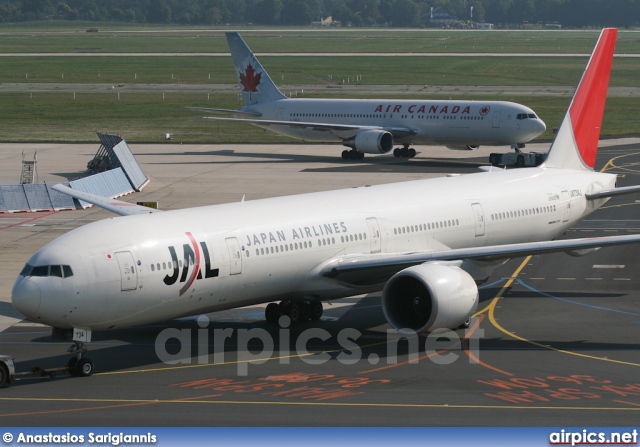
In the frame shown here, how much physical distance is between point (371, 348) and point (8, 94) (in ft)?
373

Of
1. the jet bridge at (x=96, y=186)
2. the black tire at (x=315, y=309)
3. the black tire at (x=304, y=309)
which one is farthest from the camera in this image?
the jet bridge at (x=96, y=186)

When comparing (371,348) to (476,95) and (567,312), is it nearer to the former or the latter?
(567,312)

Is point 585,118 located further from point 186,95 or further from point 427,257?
point 186,95

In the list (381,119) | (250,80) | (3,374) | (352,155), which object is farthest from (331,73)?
(3,374)

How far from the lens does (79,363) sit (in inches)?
1172

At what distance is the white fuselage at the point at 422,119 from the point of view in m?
79.8

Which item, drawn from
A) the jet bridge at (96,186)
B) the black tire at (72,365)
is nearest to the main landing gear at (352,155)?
the jet bridge at (96,186)

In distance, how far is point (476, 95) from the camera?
→ 138 meters

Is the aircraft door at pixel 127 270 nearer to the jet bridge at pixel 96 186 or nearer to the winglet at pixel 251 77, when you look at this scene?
the jet bridge at pixel 96 186

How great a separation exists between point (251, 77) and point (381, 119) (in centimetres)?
1156

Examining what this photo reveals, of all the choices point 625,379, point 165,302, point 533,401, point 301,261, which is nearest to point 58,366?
point 165,302

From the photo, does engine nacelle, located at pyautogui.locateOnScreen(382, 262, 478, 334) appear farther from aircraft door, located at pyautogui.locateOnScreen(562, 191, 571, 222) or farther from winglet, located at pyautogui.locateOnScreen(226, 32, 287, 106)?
winglet, located at pyautogui.locateOnScreen(226, 32, 287, 106)

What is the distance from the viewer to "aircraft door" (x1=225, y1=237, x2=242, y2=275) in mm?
31797

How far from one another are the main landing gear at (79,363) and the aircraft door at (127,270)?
205 cm
